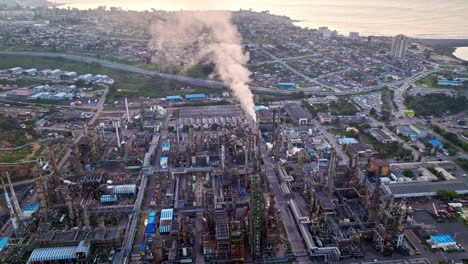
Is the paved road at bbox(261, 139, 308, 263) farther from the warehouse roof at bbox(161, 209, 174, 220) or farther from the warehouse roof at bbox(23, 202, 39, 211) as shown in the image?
the warehouse roof at bbox(23, 202, 39, 211)

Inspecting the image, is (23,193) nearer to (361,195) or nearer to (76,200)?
(76,200)

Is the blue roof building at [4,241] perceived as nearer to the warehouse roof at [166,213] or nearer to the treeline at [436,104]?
the warehouse roof at [166,213]

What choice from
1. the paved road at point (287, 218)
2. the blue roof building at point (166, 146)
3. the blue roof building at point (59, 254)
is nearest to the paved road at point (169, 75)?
the blue roof building at point (166, 146)

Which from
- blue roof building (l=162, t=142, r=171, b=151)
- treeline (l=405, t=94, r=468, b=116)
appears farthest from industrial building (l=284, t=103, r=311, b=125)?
blue roof building (l=162, t=142, r=171, b=151)

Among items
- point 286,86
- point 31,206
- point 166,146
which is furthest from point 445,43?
point 31,206

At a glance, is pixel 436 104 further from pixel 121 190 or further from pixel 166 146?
pixel 121 190

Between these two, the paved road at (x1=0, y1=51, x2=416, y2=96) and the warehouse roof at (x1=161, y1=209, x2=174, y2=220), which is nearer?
the warehouse roof at (x1=161, y1=209, x2=174, y2=220)
